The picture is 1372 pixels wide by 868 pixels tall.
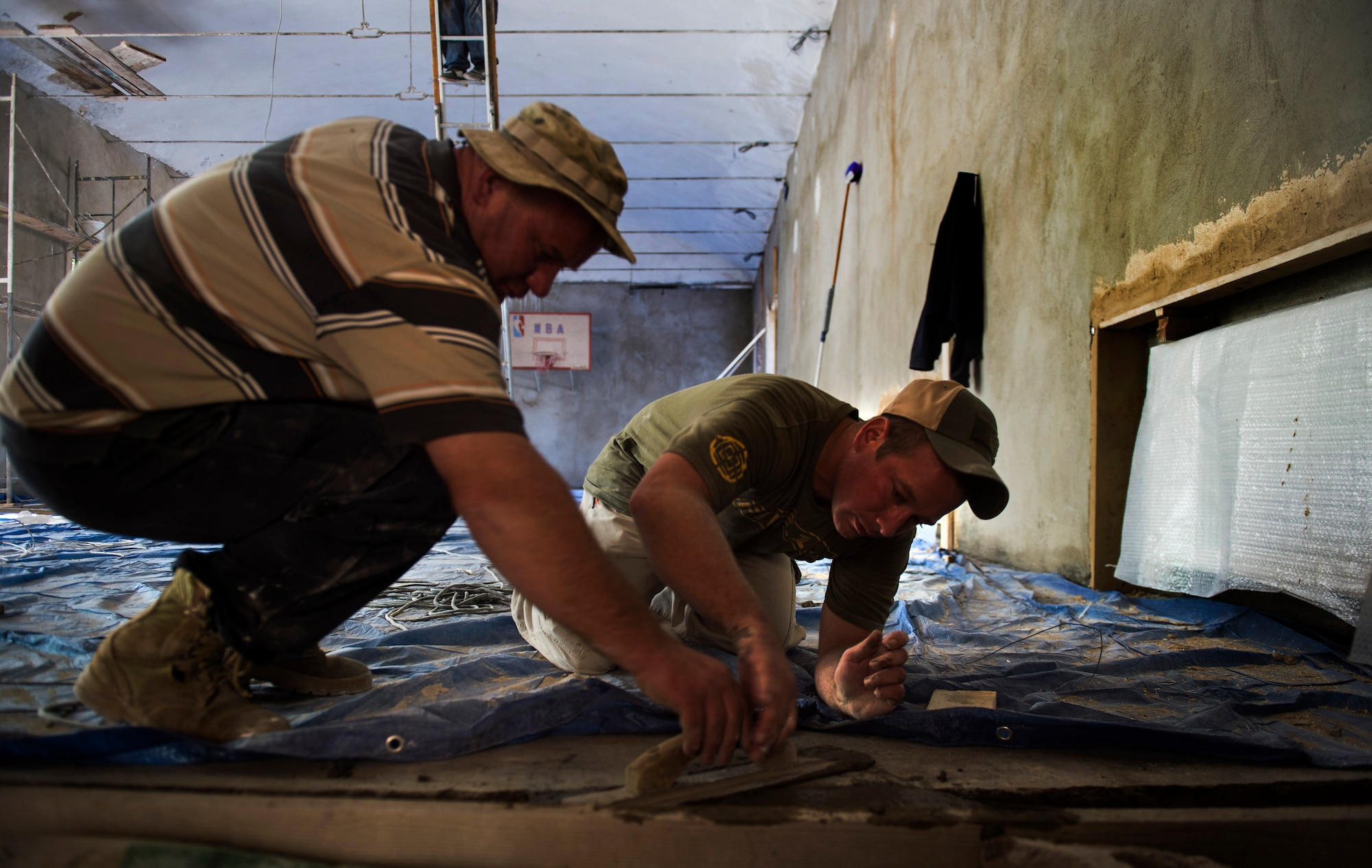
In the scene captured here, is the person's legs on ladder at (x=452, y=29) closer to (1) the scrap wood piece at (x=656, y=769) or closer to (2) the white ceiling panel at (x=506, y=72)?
(2) the white ceiling panel at (x=506, y=72)

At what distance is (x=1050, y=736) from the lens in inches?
50.1

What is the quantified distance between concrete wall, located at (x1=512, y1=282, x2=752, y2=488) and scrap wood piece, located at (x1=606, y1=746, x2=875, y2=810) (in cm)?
1233

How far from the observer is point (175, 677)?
1.14 meters

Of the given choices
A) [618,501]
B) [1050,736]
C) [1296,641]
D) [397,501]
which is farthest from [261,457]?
[1296,641]

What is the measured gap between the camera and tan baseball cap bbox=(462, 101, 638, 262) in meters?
1.05

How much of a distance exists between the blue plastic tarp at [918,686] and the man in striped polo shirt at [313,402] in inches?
5.6

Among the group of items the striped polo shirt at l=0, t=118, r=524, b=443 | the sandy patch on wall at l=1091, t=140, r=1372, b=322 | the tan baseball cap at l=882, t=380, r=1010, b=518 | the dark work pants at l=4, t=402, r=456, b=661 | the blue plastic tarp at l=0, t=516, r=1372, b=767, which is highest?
the sandy patch on wall at l=1091, t=140, r=1372, b=322

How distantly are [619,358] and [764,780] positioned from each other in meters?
12.7

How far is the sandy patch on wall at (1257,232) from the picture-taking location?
1.66 metres

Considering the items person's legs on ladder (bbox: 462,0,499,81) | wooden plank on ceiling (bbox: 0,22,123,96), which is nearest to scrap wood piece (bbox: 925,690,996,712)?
person's legs on ladder (bbox: 462,0,499,81)

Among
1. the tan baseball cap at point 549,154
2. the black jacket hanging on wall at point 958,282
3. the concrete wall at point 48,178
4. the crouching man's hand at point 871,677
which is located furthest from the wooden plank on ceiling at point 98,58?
the crouching man's hand at point 871,677

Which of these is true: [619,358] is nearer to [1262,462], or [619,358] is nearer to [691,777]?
[1262,462]

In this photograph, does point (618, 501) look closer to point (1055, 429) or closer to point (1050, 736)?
point (1050, 736)

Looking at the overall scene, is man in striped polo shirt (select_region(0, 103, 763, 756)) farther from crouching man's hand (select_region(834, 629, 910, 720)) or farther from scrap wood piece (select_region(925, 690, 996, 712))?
scrap wood piece (select_region(925, 690, 996, 712))
